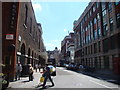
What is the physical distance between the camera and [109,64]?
30516 millimetres

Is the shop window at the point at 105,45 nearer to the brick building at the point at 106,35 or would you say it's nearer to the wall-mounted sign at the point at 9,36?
the brick building at the point at 106,35

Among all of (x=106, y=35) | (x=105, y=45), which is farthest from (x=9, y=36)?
(x=105, y=45)

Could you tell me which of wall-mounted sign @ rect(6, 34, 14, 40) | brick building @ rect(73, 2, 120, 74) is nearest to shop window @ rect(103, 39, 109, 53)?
brick building @ rect(73, 2, 120, 74)

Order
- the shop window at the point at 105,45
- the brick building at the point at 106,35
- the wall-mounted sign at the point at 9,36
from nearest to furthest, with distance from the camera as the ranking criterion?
the wall-mounted sign at the point at 9,36, the brick building at the point at 106,35, the shop window at the point at 105,45

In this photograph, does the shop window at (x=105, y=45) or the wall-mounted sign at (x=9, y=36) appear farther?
the shop window at (x=105, y=45)

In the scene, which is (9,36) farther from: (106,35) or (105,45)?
(105,45)

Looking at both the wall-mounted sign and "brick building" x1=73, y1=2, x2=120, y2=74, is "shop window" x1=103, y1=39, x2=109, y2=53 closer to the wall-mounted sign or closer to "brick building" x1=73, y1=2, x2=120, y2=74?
"brick building" x1=73, y1=2, x2=120, y2=74

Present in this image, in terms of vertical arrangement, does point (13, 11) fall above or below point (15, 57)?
above

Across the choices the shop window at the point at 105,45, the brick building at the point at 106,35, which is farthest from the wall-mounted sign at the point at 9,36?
the shop window at the point at 105,45

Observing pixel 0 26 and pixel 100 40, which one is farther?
pixel 100 40

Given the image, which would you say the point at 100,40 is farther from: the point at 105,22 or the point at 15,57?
the point at 15,57

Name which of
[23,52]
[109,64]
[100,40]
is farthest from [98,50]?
[23,52]

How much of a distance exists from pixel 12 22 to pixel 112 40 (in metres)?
21.0

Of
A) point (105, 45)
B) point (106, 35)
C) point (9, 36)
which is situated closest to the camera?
point (9, 36)
